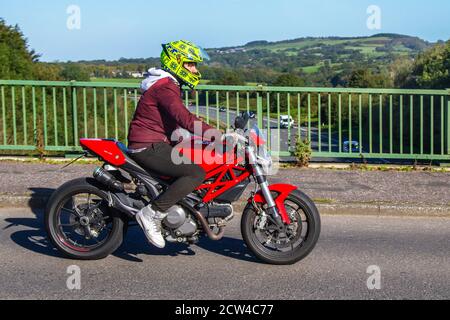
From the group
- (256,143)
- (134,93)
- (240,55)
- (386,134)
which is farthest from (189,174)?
(240,55)

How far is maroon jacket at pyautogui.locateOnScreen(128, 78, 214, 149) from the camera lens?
6.55m

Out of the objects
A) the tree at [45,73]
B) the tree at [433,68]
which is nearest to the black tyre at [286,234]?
the tree at [45,73]

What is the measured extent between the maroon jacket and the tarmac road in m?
1.14

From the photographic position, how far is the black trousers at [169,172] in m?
6.54

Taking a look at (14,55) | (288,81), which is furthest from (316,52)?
(288,81)

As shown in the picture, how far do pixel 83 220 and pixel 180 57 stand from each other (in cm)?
171

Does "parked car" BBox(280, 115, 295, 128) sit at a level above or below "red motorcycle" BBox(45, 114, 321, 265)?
above

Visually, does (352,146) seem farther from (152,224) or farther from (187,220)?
(152,224)

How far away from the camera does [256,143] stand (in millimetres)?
6637

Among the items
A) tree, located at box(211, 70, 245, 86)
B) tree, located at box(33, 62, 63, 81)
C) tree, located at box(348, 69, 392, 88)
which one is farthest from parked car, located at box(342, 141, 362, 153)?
tree, located at box(33, 62, 63, 81)

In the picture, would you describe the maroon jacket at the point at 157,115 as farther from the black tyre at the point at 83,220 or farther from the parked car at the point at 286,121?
the parked car at the point at 286,121

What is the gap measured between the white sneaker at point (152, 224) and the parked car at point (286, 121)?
6.31m

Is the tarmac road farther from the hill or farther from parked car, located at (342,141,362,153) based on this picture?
the hill

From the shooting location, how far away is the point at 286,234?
678 centimetres
